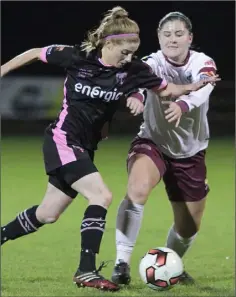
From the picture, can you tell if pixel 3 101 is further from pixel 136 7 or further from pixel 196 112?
pixel 196 112

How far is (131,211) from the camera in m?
5.38

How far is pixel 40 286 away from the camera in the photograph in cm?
528

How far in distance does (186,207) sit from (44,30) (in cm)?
1649

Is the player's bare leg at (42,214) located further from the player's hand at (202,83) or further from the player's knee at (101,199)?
the player's hand at (202,83)

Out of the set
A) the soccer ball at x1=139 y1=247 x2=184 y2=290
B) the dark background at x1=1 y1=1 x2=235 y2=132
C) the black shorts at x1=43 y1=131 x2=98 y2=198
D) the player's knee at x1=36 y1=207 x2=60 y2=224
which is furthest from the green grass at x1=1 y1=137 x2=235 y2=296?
the dark background at x1=1 y1=1 x2=235 y2=132

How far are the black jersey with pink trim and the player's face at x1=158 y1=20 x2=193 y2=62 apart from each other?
0.33 m

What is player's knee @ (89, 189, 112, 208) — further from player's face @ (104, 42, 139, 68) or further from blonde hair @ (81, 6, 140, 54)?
blonde hair @ (81, 6, 140, 54)

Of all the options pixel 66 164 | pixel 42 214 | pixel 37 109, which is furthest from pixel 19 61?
pixel 37 109

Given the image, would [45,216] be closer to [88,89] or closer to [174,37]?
[88,89]

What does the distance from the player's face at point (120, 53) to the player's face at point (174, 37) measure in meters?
0.41

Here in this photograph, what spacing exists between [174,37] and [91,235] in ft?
4.91

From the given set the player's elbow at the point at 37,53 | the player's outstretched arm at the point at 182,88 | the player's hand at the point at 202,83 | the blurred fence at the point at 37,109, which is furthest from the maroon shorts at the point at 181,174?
the blurred fence at the point at 37,109

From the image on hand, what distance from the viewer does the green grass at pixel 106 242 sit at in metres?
5.30

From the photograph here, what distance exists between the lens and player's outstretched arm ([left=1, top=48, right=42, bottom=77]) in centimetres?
529
